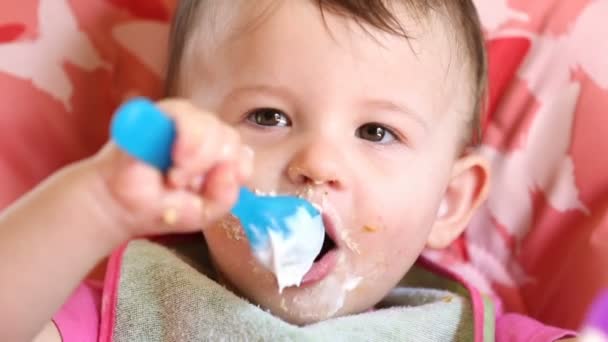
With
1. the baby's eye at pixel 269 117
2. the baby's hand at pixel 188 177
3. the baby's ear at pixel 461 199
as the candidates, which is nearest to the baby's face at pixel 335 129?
the baby's eye at pixel 269 117

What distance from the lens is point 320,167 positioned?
0.98 meters

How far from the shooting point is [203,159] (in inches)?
28.2

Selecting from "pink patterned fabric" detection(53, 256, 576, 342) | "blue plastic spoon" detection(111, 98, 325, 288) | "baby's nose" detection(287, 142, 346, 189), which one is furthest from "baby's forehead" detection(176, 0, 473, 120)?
"pink patterned fabric" detection(53, 256, 576, 342)

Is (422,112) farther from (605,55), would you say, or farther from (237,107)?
(605,55)

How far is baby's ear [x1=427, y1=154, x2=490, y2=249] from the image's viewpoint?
1272mm

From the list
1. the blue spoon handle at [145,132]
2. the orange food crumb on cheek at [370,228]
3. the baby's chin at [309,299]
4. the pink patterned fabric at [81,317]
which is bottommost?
the pink patterned fabric at [81,317]

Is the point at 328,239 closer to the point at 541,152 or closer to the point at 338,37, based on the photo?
the point at 338,37

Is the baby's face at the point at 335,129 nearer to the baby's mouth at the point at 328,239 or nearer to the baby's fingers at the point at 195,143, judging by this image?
the baby's mouth at the point at 328,239

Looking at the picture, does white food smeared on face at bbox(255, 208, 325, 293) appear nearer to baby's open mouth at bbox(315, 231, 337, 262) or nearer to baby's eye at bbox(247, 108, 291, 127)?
baby's open mouth at bbox(315, 231, 337, 262)

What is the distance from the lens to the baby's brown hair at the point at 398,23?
41.8 inches

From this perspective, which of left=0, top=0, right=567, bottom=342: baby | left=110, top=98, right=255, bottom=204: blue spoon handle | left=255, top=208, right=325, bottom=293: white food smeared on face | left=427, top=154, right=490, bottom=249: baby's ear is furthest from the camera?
left=427, top=154, right=490, bottom=249: baby's ear

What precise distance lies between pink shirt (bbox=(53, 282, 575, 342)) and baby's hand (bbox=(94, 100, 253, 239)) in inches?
13.7

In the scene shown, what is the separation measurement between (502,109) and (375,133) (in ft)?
1.41

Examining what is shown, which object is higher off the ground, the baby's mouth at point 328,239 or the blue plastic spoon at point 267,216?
the blue plastic spoon at point 267,216
